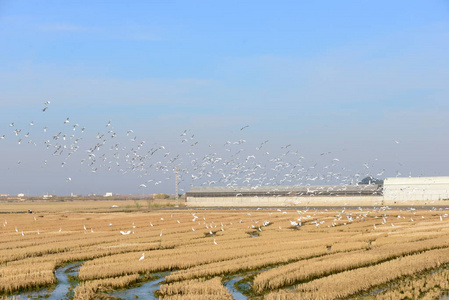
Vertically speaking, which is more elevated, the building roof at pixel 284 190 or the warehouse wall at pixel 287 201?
the building roof at pixel 284 190

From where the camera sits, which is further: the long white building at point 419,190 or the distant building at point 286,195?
the distant building at point 286,195

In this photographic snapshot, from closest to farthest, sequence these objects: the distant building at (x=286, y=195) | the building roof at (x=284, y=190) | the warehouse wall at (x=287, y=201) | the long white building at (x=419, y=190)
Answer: the long white building at (x=419, y=190) → the warehouse wall at (x=287, y=201) → the distant building at (x=286, y=195) → the building roof at (x=284, y=190)

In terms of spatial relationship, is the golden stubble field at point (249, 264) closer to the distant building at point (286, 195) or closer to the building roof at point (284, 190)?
the distant building at point (286, 195)

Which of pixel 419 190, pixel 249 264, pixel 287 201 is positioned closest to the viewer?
pixel 249 264

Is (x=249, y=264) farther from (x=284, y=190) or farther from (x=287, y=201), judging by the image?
(x=284, y=190)

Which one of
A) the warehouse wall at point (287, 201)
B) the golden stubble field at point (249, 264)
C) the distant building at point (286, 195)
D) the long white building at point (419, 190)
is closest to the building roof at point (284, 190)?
the distant building at point (286, 195)

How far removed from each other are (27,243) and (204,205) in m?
91.3

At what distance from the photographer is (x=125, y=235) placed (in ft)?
158

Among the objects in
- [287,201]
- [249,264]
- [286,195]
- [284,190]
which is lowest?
[287,201]

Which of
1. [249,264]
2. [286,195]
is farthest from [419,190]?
[249,264]

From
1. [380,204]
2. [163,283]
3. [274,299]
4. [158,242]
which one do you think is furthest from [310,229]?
[380,204]

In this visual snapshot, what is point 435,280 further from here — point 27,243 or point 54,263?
point 27,243

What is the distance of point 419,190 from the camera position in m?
114

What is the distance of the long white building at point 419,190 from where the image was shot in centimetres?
11231
